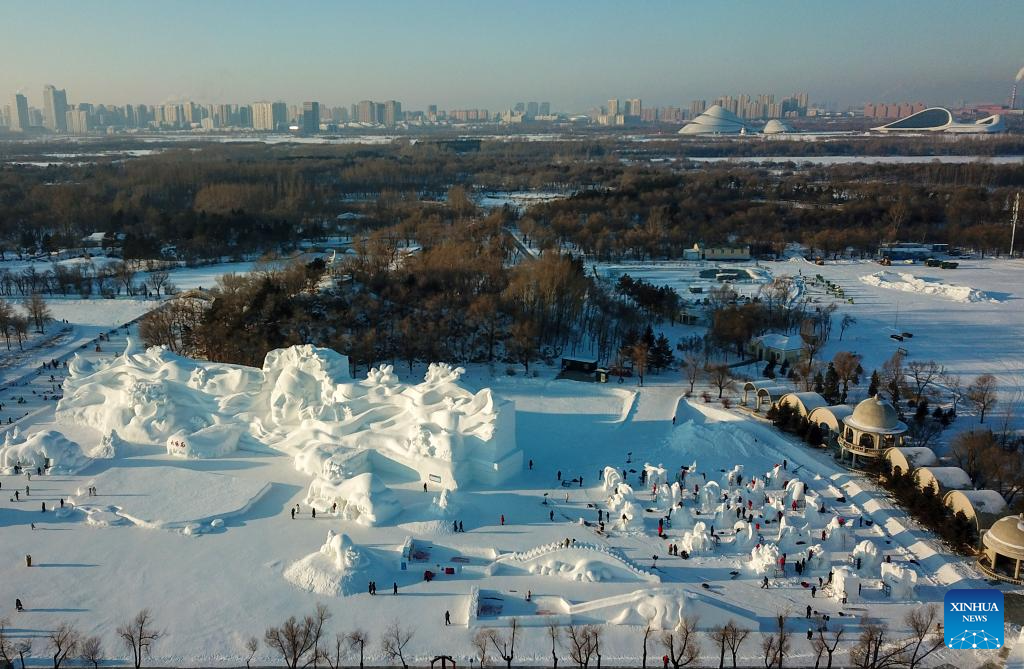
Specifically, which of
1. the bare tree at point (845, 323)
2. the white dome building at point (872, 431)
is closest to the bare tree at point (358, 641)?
the white dome building at point (872, 431)

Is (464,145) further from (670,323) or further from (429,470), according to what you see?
(429,470)

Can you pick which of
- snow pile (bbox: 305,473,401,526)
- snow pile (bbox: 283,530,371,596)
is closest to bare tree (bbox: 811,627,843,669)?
snow pile (bbox: 283,530,371,596)

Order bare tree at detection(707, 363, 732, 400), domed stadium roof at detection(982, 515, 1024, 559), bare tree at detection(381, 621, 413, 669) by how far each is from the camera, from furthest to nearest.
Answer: bare tree at detection(707, 363, 732, 400)
domed stadium roof at detection(982, 515, 1024, 559)
bare tree at detection(381, 621, 413, 669)

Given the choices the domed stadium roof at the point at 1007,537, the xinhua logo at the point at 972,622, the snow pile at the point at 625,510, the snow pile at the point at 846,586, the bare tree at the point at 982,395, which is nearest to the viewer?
the xinhua logo at the point at 972,622

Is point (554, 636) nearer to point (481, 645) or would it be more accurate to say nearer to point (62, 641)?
point (481, 645)

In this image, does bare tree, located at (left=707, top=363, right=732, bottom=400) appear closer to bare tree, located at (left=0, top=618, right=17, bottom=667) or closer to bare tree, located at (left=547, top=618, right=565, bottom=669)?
bare tree, located at (left=547, top=618, right=565, bottom=669)

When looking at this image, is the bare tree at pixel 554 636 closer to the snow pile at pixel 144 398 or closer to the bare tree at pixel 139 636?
the bare tree at pixel 139 636
